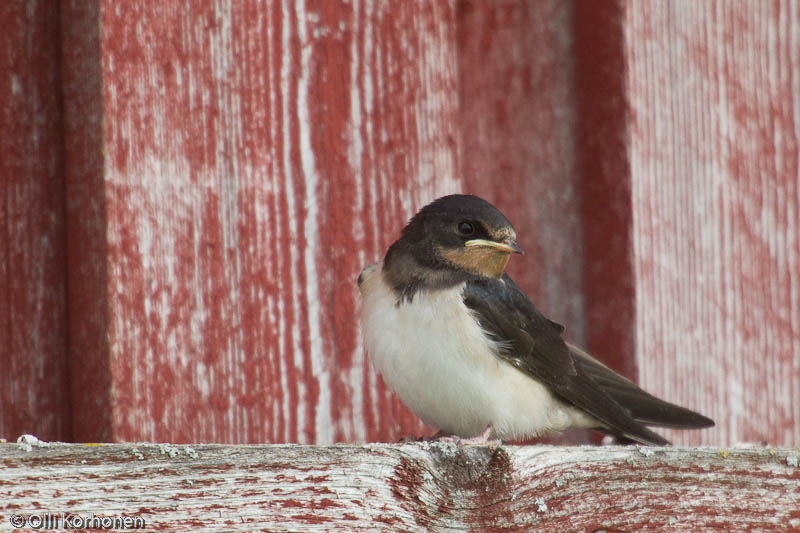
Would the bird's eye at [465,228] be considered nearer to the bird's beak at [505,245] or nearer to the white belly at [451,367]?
the bird's beak at [505,245]

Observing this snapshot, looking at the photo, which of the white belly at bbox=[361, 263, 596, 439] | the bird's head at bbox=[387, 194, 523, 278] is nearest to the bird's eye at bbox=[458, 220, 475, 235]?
the bird's head at bbox=[387, 194, 523, 278]

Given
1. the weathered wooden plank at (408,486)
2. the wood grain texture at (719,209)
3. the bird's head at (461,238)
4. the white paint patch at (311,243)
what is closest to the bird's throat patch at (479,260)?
the bird's head at (461,238)

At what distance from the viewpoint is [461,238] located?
2.78 m

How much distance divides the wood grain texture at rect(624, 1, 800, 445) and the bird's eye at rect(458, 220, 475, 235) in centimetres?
34

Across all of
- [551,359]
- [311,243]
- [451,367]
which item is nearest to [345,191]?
[311,243]

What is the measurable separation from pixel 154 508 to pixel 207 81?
3.06 feet

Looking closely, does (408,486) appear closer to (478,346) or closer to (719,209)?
(478,346)

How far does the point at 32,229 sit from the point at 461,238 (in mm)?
1010

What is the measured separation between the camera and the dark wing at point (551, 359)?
2.63 m

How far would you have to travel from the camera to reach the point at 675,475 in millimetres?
1680

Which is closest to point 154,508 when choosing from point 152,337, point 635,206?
point 152,337

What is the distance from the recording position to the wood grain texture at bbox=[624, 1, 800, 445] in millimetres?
2480

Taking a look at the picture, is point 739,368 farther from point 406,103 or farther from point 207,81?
point 207,81

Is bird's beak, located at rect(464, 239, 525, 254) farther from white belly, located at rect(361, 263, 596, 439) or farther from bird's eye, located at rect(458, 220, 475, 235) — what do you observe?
white belly, located at rect(361, 263, 596, 439)
